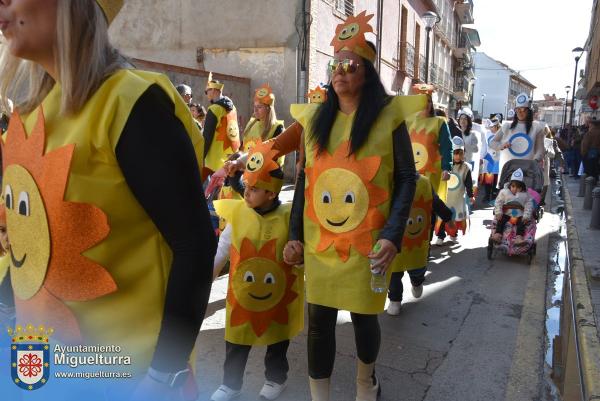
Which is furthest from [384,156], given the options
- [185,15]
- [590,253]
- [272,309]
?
[185,15]

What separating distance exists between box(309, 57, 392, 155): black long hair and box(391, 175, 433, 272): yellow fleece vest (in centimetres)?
198

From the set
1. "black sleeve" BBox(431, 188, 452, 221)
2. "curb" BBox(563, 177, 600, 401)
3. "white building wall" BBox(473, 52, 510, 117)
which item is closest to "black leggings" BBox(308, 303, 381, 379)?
"curb" BBox(563, 177, 600, 401)

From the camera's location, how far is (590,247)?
739 centimetres

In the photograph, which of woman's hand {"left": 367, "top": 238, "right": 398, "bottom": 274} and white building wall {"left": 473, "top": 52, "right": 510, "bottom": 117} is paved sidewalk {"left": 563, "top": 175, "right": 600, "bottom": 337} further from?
white building wall {"left": 473, "top": 52, "right": 510, "bottom": 117}

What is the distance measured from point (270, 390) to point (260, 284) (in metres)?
Result: 0.65

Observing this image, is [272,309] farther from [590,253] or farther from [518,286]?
[590,253]

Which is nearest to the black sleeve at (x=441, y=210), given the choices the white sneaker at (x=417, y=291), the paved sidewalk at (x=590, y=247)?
the white sneaker at (x=417, y=291)

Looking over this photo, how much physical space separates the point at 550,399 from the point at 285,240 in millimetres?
1966

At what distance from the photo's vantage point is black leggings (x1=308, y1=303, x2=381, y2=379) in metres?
2.78

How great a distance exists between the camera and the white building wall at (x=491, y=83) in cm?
7325

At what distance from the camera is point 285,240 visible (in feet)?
10.5

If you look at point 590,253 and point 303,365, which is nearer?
point 303,365

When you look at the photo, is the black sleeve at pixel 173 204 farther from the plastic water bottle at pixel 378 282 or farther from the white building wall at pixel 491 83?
the white building wall at pixel 491 83

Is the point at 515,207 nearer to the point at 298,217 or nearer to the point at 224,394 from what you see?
the point at 298,217
